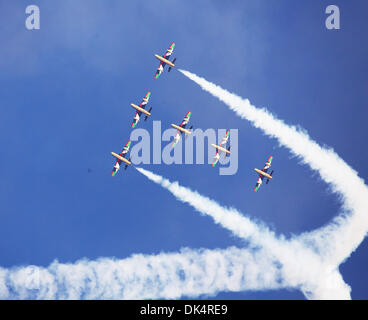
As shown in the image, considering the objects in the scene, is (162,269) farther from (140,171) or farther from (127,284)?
(140,171)

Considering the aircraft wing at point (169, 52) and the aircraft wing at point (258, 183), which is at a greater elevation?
the aircraft wing at point (169, 52)

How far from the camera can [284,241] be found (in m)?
93.2

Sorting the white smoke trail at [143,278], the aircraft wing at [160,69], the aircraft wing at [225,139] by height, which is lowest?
the white smoke trail at [143,278]

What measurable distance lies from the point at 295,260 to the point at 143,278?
22.6 metres

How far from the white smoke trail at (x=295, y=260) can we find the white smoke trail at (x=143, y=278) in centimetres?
145

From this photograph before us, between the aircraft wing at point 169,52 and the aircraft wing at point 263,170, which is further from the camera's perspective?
the aircraft wing at point 169,52

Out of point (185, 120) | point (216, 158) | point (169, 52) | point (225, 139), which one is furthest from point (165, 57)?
point (216, 158)

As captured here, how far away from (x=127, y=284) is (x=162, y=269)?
552 centimetres

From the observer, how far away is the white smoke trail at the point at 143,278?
89.8m

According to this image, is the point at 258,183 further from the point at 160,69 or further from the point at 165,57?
the point at 165,57

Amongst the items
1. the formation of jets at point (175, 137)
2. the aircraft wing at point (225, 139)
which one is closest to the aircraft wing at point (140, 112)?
the formation of jets at point (175, 137)

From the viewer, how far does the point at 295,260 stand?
9225cm

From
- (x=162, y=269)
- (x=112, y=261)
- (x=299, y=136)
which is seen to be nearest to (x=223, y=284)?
(x=162, y=269)

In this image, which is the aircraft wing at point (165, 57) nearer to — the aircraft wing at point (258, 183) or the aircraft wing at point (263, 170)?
the aircraft wing at point (263, 170)
